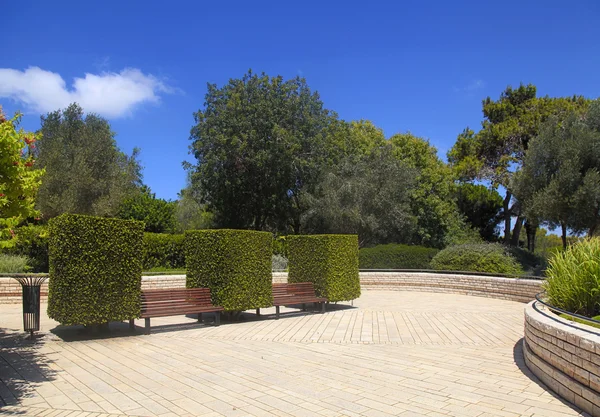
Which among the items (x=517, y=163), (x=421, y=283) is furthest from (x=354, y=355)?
(x=517, y=163)

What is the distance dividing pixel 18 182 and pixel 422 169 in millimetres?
29577

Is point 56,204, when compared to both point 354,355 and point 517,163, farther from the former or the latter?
point 517,163

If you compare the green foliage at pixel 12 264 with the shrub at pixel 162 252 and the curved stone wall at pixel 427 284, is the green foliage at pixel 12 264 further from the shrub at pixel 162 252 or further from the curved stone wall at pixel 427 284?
the shrub at pixel 162 252

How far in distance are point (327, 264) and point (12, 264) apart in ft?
38.0

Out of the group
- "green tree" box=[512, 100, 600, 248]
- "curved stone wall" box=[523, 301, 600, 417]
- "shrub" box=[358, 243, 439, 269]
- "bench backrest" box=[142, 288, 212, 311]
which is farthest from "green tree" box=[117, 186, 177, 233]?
"curved stone wall" box=[523, 301, 600, 417]

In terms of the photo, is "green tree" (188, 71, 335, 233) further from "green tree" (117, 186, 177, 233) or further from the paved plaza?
the paved plaza

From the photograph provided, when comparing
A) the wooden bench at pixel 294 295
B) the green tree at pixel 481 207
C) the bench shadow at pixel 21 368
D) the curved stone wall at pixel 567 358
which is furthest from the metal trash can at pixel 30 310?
the green tree at pixel 481 207

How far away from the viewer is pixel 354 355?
798 cm

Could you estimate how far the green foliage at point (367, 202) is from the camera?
2519cm

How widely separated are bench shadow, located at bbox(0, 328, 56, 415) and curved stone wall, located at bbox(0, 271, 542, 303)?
21.4 feet

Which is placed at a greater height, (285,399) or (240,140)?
(240,140)

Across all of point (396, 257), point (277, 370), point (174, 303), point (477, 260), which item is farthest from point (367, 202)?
point (277, 370)

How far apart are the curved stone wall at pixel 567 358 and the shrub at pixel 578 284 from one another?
681 mm

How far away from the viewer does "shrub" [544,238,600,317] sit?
23.2 ft
